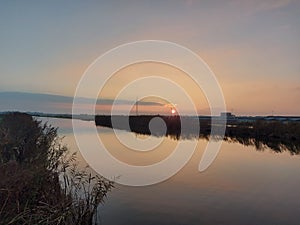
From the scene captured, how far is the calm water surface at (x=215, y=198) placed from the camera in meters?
8.23

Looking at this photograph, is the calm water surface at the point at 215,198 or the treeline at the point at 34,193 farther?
the calm water surface at the point at 215,198

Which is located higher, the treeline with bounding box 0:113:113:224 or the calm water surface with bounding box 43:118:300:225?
the treeline with bounding box 0:113:113:224

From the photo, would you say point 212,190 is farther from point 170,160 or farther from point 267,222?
point 170,160

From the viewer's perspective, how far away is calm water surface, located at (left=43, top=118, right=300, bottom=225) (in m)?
8.23

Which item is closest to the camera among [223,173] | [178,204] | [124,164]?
[178,204]

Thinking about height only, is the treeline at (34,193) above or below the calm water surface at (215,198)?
above

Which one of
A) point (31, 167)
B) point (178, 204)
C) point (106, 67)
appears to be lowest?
point (178, 204)

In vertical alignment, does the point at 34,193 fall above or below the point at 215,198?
above

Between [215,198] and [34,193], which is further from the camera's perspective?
[215,198]

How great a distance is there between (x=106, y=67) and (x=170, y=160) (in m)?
5.79

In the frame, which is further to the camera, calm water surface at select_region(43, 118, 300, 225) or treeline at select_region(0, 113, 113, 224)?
calm water surface at select_region(43, 118, 300, 225)

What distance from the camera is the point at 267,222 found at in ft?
26.7

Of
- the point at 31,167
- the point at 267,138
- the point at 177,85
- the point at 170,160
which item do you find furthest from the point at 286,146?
the point at 31,167

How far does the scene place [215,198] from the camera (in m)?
9.98
